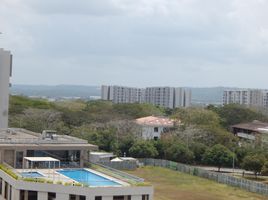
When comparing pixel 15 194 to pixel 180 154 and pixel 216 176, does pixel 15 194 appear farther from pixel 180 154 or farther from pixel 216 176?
pixel 180 154

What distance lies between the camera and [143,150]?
63.2 metres

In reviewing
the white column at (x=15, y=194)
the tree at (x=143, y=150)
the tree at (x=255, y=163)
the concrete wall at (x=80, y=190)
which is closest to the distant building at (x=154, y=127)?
the tree at (x=143, y=150)

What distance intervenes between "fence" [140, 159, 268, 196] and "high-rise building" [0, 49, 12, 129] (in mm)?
17078

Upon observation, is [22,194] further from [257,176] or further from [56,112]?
[56,112]

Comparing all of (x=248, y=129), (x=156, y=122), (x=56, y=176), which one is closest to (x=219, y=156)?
(x=156, y=122)

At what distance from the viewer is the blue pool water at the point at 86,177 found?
104 ft

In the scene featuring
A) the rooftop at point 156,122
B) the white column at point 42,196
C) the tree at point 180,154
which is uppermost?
the rooftop at point 156,122

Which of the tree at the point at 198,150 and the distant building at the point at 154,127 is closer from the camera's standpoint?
the tree at the point at 198,150

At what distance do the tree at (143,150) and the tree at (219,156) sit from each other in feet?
21.1

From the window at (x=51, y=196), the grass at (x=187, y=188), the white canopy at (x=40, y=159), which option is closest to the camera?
the window at (x=51, y=196)

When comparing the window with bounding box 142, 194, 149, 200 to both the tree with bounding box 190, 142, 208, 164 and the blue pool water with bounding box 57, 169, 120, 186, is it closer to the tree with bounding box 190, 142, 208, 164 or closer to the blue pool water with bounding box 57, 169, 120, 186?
the blue pool water with bounding box 57, 169, 120, 186

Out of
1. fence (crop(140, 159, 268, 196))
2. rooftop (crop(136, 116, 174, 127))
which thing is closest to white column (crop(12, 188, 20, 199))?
fence (crop(140, 159, 268, 196))

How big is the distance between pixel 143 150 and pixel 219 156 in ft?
30.0

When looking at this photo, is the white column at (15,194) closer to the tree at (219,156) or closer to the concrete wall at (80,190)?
the concrete wall at (80,190)
